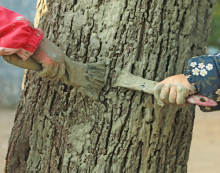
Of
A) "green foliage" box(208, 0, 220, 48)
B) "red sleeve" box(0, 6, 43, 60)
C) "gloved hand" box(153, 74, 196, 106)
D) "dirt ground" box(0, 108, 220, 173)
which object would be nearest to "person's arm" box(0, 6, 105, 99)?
"red sleeve" box(0, 6, 43, 60)

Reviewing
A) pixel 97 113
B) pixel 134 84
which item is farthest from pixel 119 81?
pixel 97 113

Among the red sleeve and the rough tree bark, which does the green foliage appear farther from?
the red sleeve

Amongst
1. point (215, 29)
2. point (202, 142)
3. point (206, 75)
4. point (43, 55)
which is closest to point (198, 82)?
point (206, 75)

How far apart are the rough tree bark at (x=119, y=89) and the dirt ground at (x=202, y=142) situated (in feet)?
7.61

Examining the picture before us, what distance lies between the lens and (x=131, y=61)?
3.74 ft

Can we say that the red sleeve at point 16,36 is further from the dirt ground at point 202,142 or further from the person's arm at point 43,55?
the dirt ground at point 202,142

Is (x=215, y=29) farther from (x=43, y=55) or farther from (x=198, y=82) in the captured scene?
(x=43, y=55)

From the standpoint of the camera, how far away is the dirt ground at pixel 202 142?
3.35m

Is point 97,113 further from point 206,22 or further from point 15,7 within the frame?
point 15,7

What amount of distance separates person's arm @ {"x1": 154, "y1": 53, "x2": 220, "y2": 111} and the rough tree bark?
0.54 ft

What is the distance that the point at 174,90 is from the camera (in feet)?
3.26

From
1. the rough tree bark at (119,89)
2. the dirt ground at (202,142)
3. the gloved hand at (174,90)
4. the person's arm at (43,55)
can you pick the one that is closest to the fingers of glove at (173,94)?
the gloved hand at (174,90)

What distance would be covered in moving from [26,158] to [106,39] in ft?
2.49

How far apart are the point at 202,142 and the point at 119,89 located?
10.8 feet
